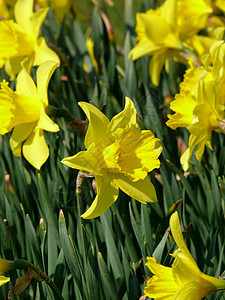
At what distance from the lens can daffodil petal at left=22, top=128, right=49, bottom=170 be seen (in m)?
1.48

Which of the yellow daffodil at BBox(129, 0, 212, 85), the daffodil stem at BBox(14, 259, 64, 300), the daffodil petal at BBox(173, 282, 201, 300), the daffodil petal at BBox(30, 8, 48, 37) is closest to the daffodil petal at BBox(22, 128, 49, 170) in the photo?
the daffodil stem at BBox(14, 259, 64, 300)

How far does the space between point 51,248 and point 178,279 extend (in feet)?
1.74

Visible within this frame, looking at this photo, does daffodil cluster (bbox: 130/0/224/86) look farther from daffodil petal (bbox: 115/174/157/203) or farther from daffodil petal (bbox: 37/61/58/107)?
daffodil petal (bbox: 115/174/157/203)

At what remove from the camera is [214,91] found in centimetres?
142

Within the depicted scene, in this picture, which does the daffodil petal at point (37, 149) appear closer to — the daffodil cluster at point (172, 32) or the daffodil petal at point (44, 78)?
the daffodil petal at point (44, 78)

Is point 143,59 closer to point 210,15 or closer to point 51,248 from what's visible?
point 210,15

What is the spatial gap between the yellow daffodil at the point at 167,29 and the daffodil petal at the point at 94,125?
0.94 m

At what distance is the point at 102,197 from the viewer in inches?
49.1

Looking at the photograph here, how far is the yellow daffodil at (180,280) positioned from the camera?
107 centimetres

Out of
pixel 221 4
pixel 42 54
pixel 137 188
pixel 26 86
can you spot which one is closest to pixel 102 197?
pixel 137 188

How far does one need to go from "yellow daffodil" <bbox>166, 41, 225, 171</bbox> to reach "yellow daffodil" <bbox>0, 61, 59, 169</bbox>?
427mm

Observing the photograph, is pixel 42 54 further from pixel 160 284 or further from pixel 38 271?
pixel 160 284

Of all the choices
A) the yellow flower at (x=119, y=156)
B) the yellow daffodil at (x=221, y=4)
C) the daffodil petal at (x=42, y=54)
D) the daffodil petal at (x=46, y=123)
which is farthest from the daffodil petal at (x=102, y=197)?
the yellow daffodil at (x=221, y=4)

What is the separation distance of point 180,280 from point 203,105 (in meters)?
0.57
